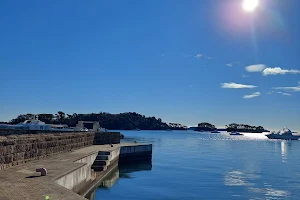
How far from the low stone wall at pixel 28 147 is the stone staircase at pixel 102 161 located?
9.16 ft

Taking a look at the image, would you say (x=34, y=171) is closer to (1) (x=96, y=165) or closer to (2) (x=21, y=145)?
(2) (x=21, y=145)

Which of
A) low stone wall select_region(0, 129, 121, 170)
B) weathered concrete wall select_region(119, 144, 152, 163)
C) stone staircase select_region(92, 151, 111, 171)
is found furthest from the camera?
weathered concrete wall select_region(119, 144, 152, 163)

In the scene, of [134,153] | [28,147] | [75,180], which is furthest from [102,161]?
[134,153]

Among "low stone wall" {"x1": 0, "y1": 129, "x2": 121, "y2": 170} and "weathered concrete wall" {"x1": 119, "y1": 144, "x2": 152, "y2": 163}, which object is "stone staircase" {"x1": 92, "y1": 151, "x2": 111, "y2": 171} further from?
"weathered concrete wall" {"x1": 119, "y1": 144, "x2": 152, "y2": 163}

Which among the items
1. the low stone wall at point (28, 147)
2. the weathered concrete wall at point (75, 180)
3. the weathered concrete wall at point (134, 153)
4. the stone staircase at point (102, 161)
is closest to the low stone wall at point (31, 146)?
the low stone wall at point (28, 147)

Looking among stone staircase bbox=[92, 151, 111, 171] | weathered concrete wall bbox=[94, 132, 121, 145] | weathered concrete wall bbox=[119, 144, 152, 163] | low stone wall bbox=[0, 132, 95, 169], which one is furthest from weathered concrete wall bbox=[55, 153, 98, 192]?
weathered concrete wall bbox=[94, 132, 121, 145]

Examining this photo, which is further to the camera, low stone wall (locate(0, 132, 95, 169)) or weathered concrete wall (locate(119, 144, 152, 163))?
weathered concrete wall (locate(119, 144, 152, 163))

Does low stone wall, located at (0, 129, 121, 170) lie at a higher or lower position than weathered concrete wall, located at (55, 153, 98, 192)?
higher

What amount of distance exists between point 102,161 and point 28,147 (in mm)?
13165

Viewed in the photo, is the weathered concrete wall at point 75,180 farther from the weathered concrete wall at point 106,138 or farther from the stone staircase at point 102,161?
the weathered concrete wall at point 106,138

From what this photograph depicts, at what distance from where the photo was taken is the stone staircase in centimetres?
3231

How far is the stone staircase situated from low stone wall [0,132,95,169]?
2.79 meters

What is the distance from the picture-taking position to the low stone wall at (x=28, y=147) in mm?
17172

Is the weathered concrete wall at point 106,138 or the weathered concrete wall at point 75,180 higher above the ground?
the weathered concrete wall at point 106,138
